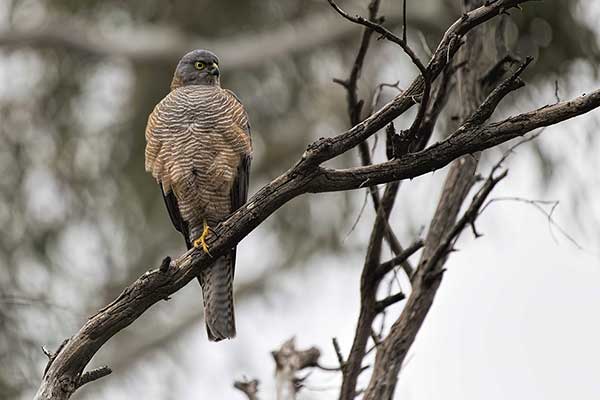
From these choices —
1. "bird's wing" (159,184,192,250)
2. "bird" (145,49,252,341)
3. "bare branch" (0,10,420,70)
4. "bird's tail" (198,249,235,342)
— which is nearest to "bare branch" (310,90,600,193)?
"bird's tail" (198,249,235,342)

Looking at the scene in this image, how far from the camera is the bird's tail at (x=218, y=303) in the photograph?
20.0ft

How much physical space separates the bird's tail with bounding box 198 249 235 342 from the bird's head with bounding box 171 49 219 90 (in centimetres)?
114

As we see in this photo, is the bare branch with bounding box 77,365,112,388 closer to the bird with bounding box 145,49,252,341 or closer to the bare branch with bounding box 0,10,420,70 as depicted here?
the bird with bounding box 145,49,252,341

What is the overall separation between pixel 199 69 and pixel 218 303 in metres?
1.52

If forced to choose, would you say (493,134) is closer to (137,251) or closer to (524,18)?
(524,18)

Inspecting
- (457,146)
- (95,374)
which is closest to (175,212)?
(95,374)

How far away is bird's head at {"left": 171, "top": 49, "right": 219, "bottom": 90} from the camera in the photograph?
679cm

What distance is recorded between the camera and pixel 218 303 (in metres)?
6.11

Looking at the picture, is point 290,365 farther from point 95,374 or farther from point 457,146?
point 457,146

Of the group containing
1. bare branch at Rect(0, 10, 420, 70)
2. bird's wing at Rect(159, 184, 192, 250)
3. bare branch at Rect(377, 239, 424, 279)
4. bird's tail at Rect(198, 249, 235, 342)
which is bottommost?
bare branch at Rect(377, 239, 424, 279)

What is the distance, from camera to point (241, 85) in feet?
47.9

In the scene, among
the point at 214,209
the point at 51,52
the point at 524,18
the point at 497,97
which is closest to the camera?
the point at 497,97

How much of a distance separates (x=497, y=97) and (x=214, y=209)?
2.55m

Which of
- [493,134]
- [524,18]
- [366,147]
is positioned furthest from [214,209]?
[524,18]
